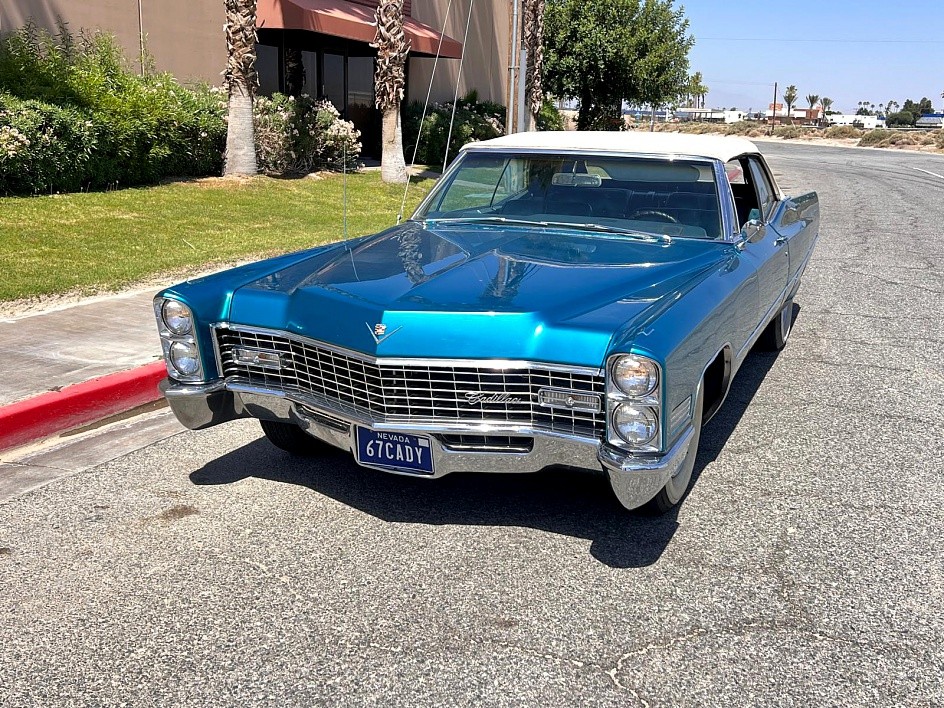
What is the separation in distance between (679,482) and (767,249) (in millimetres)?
2043

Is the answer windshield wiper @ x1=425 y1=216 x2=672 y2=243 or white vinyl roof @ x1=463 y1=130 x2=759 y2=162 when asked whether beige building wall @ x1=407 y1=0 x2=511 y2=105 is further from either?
windshield wiper @ x1=425 y1=216 x2=672 y2=243

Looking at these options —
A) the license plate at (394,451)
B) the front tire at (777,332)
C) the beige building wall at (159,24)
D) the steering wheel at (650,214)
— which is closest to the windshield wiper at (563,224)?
the steering wheel at (650,214)

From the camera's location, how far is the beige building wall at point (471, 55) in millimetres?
26062

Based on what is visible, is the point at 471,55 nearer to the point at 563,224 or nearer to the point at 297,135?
the point at 297,135

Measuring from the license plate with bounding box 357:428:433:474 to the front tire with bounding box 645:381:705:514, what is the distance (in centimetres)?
99

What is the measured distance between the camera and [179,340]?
422cm

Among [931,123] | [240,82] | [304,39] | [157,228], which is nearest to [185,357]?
[157,228]

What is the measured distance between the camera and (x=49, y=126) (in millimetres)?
11930

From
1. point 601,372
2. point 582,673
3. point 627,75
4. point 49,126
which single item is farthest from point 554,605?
point 627,75

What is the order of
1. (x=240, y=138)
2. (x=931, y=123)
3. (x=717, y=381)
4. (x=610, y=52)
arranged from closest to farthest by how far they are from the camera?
(x=717, y=381)
(x=240, y=138)
(x=610, y=52)
(x=931, y=123)

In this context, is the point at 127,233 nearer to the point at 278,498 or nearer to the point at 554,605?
the point at 278,498

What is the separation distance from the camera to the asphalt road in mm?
2994

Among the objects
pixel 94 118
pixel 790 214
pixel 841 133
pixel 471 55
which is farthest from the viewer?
pixel 841 133

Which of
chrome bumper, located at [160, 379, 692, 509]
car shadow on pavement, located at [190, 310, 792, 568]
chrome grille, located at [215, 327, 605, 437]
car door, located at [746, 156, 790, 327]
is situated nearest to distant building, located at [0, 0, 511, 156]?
car door, located at [746, 156, 790, 327]
